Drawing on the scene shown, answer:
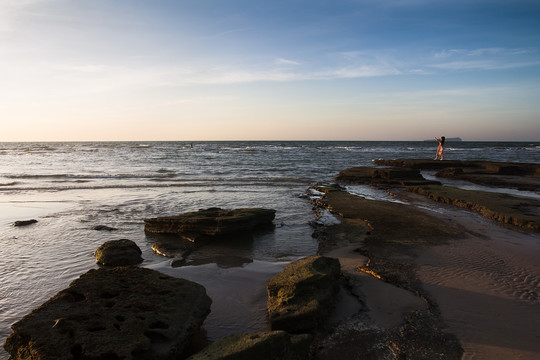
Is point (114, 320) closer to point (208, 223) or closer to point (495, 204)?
point (208, 223)

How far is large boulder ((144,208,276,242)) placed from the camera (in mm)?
7715

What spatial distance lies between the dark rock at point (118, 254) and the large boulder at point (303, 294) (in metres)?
3.05

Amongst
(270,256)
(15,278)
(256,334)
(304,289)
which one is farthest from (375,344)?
(15,278)

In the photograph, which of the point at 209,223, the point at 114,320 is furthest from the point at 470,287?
the point at 209,223

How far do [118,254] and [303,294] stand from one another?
3.81 m

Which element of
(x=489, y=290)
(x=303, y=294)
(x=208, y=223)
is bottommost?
(x=489, y=290)

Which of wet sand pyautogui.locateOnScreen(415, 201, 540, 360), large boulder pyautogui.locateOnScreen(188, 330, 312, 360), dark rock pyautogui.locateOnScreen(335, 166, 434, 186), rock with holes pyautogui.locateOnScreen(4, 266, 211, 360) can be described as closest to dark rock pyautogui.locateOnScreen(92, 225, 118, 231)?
rock with holes pyautogui.locateOnScreen(4, 266, 211, 360)

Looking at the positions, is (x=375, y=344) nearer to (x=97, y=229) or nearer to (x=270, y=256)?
(x=270, y=256)

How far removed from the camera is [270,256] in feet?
21.8

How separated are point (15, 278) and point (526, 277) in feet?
28.0

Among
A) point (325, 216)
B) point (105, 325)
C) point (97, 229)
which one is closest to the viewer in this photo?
point (105, 325)

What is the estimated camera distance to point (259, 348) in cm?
303

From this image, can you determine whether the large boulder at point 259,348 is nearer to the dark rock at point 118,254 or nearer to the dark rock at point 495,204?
the dark rock at point 118,254

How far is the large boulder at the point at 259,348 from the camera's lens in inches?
117
